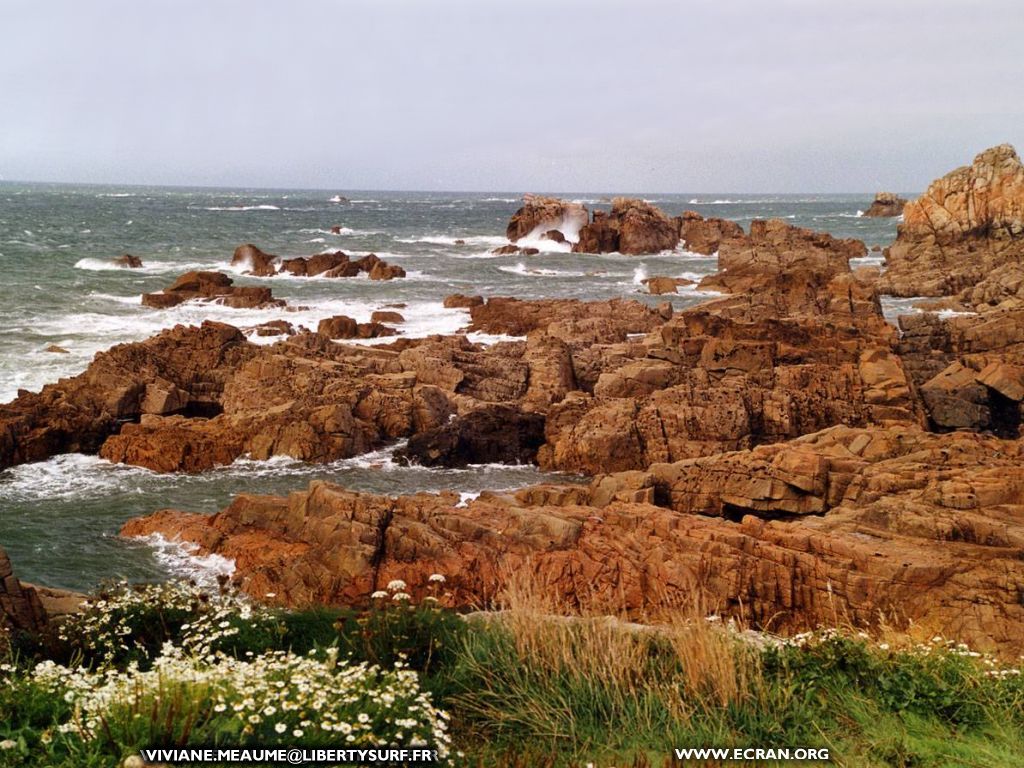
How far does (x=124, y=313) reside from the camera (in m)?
36.2

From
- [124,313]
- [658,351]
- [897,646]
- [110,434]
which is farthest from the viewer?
[124,313]

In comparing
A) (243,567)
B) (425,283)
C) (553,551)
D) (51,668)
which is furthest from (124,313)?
(51,668)

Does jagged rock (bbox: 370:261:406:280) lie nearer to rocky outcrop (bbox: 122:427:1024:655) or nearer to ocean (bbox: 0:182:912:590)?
ocean (bbox: 0:182:912:590)

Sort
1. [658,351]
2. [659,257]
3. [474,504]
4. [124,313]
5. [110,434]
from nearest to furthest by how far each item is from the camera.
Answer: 1. [474,504]
2. [110,434]
3. [658,351]
4. [124,313]
5. [659,257]

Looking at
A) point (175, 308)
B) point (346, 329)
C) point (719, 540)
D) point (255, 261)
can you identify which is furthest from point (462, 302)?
point (719, 540)

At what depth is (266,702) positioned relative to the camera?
194 inches

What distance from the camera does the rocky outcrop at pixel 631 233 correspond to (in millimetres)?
69062

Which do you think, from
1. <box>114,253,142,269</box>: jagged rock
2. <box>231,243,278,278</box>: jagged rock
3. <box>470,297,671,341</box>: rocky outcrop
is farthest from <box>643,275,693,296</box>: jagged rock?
<box>114,253,142,269</box>: jagged rock

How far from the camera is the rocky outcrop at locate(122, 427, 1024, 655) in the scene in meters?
11.0

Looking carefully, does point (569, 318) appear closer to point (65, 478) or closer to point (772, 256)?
point (65, 478)

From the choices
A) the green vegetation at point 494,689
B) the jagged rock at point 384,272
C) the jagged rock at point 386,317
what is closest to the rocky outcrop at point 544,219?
Answer: the jagged rock at point 384,272

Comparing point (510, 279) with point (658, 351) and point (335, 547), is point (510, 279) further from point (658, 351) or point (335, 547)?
point (335, 547)

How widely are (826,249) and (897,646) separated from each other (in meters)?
47.9

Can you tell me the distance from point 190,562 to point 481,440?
8538 mm
